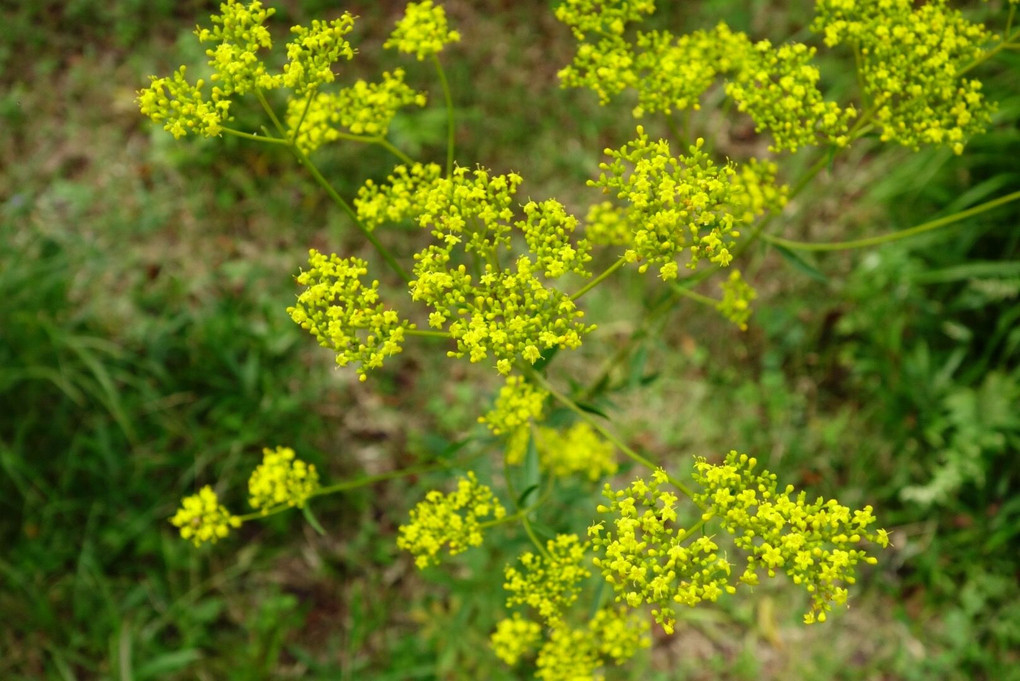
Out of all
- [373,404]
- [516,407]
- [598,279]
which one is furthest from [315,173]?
[373,404]

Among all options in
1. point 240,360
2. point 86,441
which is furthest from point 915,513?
point 86,441

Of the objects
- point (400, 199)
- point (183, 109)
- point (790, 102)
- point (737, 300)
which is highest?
point (183, 109)

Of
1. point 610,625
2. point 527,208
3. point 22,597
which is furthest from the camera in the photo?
point 22,597

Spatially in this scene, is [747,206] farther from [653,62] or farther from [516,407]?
[516,407]

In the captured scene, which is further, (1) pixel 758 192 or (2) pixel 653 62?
(1) pixel 758 192

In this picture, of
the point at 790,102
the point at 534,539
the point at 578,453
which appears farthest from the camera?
the point at 578,453

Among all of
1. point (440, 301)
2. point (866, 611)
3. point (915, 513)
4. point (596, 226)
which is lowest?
point (866, 611)

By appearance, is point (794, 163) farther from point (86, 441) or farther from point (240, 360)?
point (86, 441)
